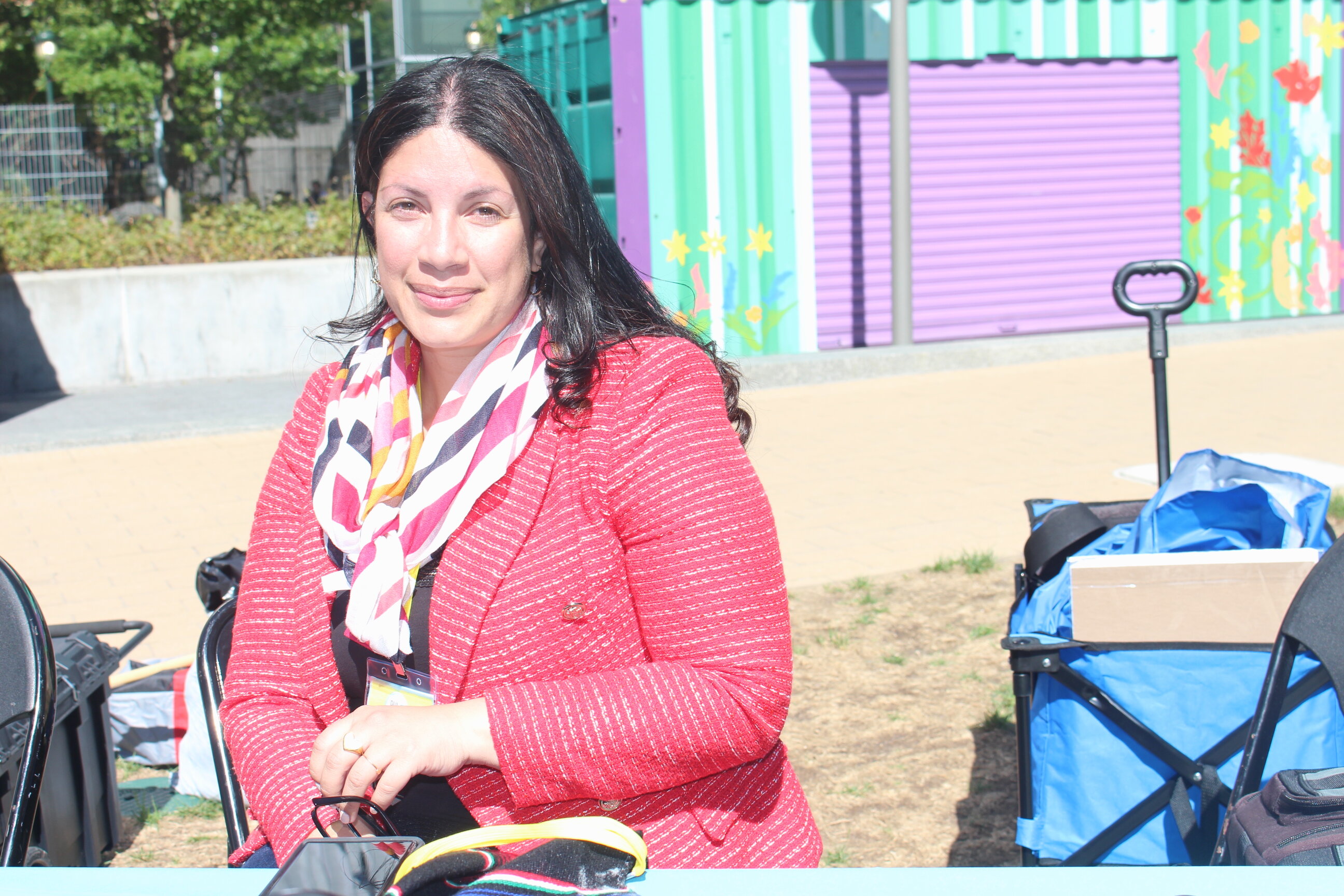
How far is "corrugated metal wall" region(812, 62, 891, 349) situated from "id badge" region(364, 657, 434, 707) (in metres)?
9.27

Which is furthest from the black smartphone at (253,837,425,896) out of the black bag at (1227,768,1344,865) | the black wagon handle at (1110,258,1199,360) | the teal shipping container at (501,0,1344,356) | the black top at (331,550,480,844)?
the teal shipping container at (501,0,1344,356)

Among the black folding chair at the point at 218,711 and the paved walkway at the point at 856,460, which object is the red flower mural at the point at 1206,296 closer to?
the paved walkway at the point at 856,460

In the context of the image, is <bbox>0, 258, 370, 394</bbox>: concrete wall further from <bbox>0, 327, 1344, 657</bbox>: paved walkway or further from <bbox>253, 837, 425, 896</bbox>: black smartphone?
<bbox>253, 837, 425, 896</bbox>: black smartphone

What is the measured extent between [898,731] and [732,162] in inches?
284

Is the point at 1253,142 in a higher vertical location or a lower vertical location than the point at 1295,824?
higher

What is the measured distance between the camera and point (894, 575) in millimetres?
5227

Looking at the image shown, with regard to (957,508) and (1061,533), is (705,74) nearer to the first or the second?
(957,508)

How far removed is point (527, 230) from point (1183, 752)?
58.0 inches

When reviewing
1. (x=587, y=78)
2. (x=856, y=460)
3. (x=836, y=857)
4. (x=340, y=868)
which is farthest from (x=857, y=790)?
(x=587, y=78)

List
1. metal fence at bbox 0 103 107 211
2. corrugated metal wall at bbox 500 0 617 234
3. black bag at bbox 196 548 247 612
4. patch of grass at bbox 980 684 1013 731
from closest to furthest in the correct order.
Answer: black bag at bbox 196 548 247 612 < patch of grass at bbox 980 684 1013 731 < corrugated metal wall at bbox 500 0 617 234 < metal fence at bbox 0 103 107 211

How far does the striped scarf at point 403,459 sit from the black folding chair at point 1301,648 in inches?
45.2

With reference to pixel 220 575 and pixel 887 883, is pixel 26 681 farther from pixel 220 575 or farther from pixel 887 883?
pixel 887 883

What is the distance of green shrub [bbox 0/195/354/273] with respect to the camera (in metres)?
10.7

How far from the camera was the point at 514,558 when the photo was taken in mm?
1797
